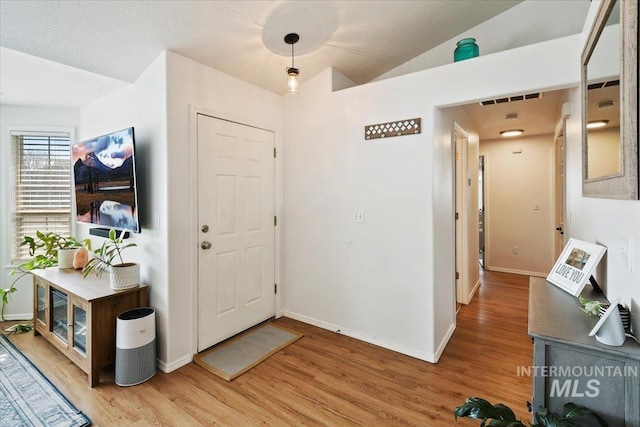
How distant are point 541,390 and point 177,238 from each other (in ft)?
7.66

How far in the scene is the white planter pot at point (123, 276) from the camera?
88.9 inches

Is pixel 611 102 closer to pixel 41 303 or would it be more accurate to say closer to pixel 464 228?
pixel 464 228

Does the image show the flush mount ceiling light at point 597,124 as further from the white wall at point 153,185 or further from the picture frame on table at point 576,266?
the white wall at point 153,185

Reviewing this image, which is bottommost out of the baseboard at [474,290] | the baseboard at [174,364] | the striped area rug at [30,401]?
the striped area rug at [30,401]

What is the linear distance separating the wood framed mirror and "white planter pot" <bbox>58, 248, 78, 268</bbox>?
399cm

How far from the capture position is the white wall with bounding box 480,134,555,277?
4.77 meters

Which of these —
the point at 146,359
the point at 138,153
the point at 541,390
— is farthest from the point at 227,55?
the point at 541,390

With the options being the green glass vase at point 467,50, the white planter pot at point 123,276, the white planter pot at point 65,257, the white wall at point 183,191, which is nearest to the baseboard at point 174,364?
the white wall at point 183,191

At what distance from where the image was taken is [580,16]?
2289mm

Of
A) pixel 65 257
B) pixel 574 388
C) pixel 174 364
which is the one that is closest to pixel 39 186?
pixel 65 257

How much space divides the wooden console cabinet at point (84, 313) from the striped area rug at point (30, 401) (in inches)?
8.0

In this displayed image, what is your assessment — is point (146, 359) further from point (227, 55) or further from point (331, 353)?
point (227, 55)

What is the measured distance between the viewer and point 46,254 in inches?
123

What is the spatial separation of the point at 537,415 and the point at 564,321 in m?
0.43
